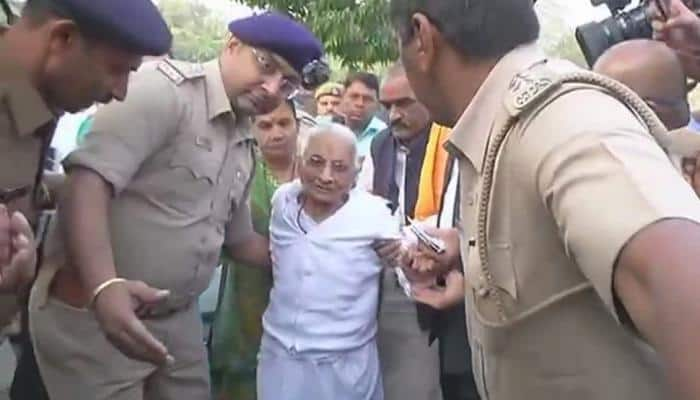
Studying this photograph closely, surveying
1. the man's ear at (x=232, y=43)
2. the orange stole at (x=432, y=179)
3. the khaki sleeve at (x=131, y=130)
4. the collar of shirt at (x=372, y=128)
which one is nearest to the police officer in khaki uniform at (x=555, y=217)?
the khaki sleeve at (x=131, y=130)

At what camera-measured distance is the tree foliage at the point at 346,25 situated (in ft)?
→ 38.0

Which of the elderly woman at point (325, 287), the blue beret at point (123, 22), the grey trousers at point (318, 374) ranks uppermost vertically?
the blue beret at point (123, 22)

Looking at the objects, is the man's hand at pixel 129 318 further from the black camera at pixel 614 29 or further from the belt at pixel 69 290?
the black camera at pixel 614 29

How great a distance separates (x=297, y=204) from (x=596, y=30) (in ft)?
4.80

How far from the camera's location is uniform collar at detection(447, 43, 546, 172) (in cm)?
172

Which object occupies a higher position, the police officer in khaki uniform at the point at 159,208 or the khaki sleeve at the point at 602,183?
the khaki sleeve at the point at 602,183

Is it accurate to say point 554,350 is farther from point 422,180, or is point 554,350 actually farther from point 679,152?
point 422,180

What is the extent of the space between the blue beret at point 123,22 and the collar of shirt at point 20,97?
156 millimetres

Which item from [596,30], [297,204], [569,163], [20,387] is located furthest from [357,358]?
[569,163]

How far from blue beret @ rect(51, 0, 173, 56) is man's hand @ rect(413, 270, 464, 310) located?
0.87 meters

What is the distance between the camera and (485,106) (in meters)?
1.75

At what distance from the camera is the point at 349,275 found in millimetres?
3914

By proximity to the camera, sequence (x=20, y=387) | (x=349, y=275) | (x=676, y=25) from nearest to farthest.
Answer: (x=676, y=25)
(x=20, y=387)
(x=349, y=275)

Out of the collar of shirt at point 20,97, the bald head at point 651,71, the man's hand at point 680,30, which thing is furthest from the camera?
the bald head at point 651,71
